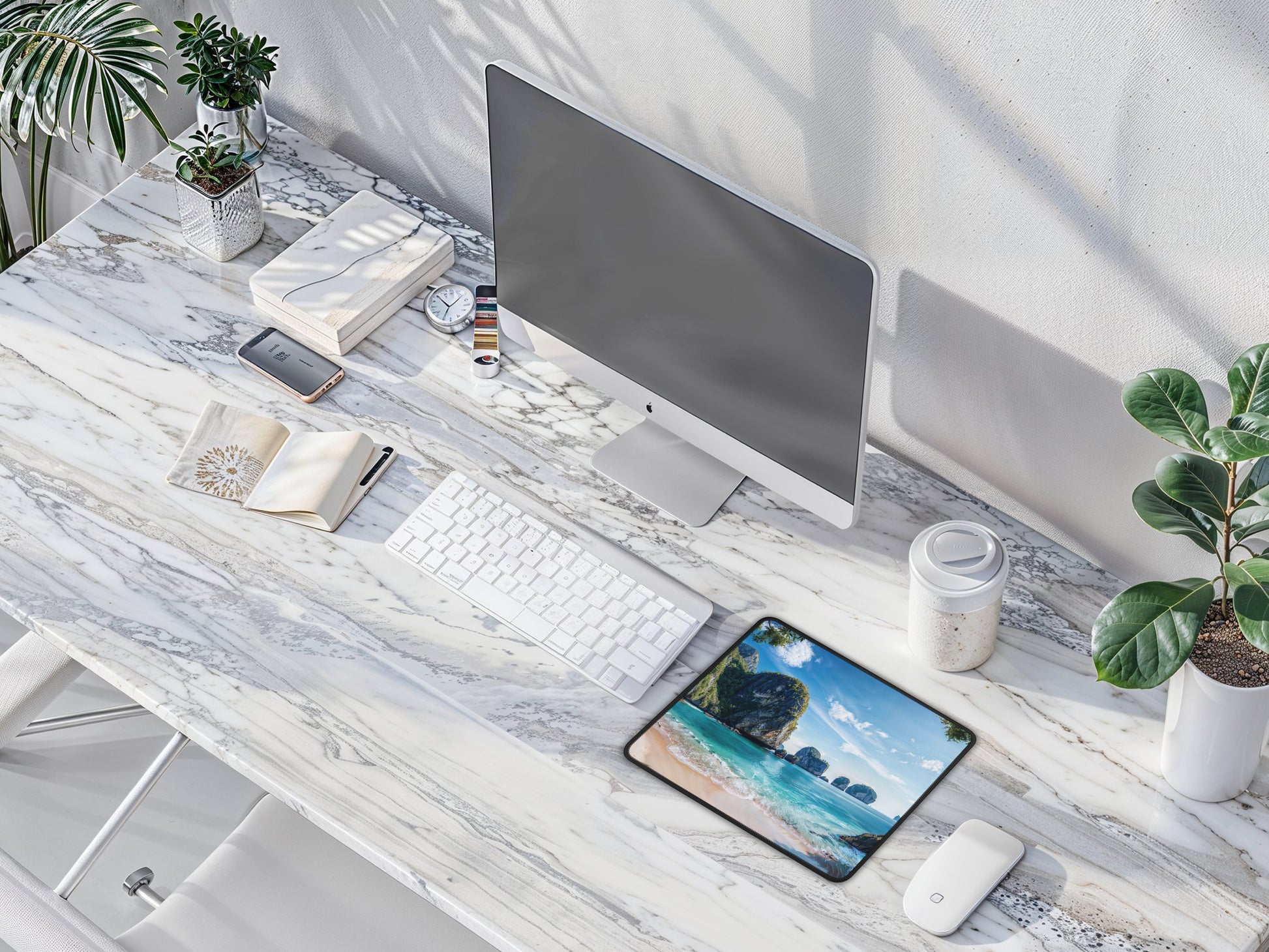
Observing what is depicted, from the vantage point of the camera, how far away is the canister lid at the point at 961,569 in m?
1.44

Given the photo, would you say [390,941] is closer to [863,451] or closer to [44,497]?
[44,497]

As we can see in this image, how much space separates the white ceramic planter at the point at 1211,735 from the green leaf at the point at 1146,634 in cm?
9

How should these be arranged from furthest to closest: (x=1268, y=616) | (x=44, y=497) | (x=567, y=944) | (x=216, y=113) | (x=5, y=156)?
(x=5, y=156)
(x=216, y=113)
(x=44, y=497)
(x=567, y=944)
(x=1268, y=616)

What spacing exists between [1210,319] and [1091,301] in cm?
12

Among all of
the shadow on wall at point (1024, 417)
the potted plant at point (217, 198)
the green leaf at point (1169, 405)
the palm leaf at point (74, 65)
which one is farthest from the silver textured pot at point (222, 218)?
the green leaf at point (1169, 405)

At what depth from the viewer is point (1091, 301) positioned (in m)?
1.42

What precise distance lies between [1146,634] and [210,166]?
4.31 ft

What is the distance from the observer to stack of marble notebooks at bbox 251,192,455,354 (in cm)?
181

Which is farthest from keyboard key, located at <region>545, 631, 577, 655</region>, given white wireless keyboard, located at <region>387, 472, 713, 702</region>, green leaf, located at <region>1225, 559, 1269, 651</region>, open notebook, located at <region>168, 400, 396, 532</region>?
green leaf, located at <region>1225, 559, 1269, 651</region>

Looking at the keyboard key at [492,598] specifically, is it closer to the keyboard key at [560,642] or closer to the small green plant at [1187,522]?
the keyboard key at [560,642]

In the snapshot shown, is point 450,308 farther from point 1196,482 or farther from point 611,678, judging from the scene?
point 1196,482

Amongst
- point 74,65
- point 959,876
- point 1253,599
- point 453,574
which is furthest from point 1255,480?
point 74,65

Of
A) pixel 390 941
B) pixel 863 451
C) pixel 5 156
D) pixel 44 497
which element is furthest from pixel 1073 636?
pixel 5 156

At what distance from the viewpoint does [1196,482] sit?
50.0 inches
